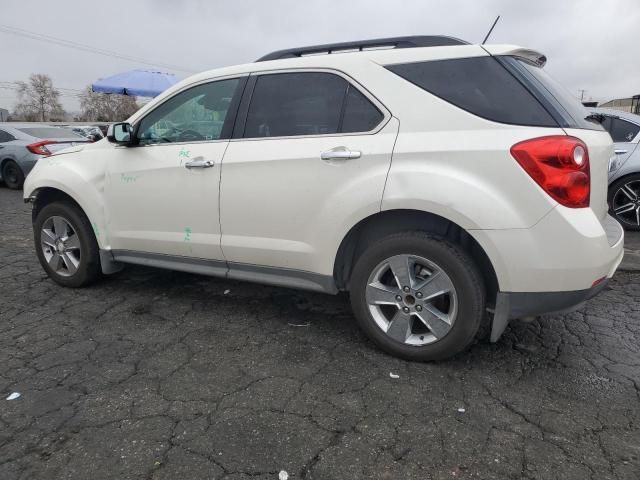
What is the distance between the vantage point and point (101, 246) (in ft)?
12.8

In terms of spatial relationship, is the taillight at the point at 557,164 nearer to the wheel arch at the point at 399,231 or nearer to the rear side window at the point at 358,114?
the wheel arch at the point at 399,231

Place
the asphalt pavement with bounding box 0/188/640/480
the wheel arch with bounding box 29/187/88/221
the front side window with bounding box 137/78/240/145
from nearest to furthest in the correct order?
the asphalt pavement with bounding box 0/188/640/480, the front side window with bounding box 137/78/240/145, the wheel arch with bounding box 29/187/88/221

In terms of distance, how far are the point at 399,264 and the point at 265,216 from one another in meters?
0.93

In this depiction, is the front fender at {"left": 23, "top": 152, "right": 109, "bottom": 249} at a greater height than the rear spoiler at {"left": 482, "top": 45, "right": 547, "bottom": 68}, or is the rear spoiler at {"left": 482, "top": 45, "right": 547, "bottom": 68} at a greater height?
the rear spoiler at {"left": 482, "top": 45, "right": 547, "bottom": 68}

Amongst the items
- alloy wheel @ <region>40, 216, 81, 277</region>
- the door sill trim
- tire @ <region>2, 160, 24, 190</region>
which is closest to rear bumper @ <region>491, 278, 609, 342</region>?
the door sill trim

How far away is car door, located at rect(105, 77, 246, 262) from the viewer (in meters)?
3.33

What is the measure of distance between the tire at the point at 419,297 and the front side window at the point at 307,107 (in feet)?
2.50

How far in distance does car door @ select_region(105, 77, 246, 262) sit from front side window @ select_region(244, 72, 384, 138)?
22cm

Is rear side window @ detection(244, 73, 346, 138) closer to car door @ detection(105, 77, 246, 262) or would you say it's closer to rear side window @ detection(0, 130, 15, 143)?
car door @ detection(105, 77, 246, 262)

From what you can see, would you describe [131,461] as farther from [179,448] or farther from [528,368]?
[528,368]

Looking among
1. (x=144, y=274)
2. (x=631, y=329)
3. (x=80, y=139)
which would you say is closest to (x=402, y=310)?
(x=631, y=329)

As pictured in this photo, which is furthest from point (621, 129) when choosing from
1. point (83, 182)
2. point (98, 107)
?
point (98, 107)

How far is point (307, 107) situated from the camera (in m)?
3.07

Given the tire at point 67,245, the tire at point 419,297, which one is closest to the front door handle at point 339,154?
the tire at point 419,297
